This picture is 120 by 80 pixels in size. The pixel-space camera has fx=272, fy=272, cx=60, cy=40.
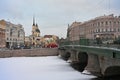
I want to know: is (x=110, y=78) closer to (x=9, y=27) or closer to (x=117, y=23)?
(x=117, y=23)

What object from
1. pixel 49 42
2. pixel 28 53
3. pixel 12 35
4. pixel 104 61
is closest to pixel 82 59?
pixel 104 61

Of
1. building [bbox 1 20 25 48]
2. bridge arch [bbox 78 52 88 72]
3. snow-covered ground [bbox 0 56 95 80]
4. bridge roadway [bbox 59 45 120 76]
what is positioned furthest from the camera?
building [bbox 1 20 25 48]

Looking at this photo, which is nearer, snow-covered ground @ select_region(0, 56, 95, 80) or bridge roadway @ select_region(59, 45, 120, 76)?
bridge roadway @ select_region(59, 45, 120, 76)

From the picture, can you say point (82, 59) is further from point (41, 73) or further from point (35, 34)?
point (35, 34)

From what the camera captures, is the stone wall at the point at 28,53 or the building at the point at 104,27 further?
the building at the point at 104,27

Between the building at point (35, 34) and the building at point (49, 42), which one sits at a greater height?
the building at point (35, 34)

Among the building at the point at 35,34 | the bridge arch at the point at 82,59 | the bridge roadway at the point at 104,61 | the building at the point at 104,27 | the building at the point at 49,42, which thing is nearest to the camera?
the bridge roadway at the point at 104,61

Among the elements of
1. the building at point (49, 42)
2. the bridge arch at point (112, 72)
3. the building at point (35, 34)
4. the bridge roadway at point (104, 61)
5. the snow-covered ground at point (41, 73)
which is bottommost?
the snow-covered ground at point (41, 73)

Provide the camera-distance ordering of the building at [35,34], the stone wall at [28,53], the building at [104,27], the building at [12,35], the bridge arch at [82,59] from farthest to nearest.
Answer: the building at [35,34] → the building at [12,35] → the building at [104,27] → the stone wall at [28,53] → the bridge arch at [82,59]

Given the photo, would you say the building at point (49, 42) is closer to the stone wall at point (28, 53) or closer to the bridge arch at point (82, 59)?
the stone wall at point (28, 53)

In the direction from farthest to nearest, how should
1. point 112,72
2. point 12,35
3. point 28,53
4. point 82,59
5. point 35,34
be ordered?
point 35,34, point 12,35, point 28,53, point 82,59, point 112,72

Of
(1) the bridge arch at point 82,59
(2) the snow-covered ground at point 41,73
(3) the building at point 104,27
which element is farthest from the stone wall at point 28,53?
(1) the bridge arch at point 82,59

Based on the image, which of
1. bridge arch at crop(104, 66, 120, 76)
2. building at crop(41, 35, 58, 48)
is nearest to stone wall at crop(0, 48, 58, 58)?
building at crop(41, 35, 58, 48)

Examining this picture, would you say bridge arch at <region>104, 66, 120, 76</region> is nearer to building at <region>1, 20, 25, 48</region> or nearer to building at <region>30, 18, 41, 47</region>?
building at <region>1, 20, 25, 48</region>
